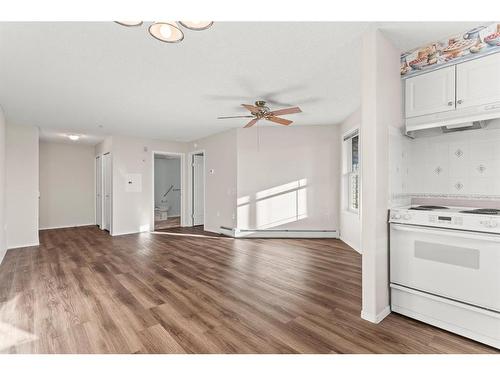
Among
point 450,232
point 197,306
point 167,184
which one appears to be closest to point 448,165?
point 450,232

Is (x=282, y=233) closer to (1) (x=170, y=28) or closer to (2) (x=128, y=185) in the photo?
(2) (x=128, y=185)

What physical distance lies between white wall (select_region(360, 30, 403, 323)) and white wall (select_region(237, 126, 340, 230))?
10.2 feet

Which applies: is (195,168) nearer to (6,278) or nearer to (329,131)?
(329,131)

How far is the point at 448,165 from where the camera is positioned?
2404 mm

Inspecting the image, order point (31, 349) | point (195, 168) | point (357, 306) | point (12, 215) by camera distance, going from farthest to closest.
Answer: point (195, 168) → point (12, 215) → point (357, 306) → point (31, 349)

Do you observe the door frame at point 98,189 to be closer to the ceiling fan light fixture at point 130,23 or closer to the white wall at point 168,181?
the white wall at point 168,181

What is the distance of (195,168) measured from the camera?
7184mm

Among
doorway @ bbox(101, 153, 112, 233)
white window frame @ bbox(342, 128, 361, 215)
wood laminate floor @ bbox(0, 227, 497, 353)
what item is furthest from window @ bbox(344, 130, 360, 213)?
doorway @ bbox(101, 153, 112, 233)

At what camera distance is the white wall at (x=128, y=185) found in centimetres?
601

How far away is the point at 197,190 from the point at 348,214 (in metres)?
4.36

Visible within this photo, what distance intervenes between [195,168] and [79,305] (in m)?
5.11

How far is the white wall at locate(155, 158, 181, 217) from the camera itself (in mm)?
9805

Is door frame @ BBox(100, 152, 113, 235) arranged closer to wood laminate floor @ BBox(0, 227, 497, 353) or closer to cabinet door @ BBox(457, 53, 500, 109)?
wood laminate floor @ BBox(0, 227, 497, 353)

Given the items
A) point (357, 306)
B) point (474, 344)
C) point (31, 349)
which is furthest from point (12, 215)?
point (474, 344)
